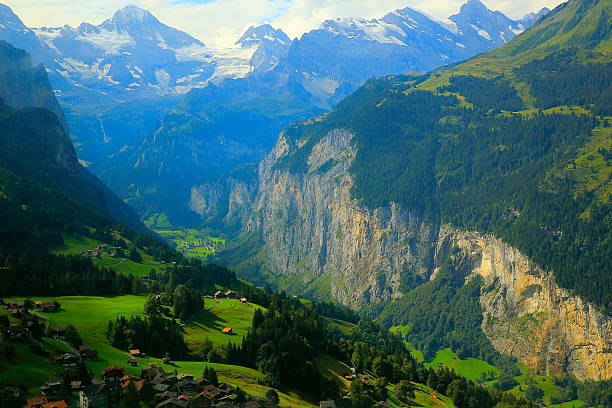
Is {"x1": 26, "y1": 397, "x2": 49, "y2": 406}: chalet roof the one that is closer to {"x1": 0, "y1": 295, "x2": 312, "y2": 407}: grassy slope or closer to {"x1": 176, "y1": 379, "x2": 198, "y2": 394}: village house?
{"x1": 0, "y1": 295, "x2": 312, "y2": 407}: grassy slope

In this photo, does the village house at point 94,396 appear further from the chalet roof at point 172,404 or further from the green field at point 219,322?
the green field at point 219,322

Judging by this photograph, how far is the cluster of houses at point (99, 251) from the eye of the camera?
173 meters

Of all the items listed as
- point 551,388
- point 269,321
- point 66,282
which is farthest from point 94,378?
point 551,388

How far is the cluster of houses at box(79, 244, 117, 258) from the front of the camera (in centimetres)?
17312

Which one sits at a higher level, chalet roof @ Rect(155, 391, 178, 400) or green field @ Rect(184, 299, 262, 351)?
chalet roof @ Rect(155, 391, 178, 400)

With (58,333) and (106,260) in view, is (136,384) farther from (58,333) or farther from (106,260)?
(106,260)

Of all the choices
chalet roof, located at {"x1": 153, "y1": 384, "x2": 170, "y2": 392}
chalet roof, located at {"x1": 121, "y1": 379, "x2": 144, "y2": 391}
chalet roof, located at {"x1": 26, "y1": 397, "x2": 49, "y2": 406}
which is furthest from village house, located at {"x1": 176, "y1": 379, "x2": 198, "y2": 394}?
chalet roof, located at {"x1": 26, "y1": 397, "x2": 49, "y2": 406}

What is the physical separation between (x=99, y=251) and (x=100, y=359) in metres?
91.2

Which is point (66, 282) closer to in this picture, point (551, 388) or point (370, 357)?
point (370, 357)

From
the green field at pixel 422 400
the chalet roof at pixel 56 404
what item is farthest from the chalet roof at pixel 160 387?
the green field at pixel 422 400

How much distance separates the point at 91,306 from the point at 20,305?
51.0 feet

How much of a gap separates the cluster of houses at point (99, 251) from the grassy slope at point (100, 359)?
1695 inches

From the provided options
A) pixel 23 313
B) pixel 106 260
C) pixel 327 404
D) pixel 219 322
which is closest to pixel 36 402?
pixel 23 313

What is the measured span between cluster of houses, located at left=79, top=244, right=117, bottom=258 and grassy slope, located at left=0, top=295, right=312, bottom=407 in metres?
43.0
